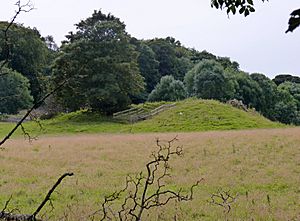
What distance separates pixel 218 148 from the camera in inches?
733

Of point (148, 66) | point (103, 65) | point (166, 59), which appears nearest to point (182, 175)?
point (103, 65)

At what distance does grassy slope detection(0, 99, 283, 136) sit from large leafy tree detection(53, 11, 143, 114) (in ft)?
7.26

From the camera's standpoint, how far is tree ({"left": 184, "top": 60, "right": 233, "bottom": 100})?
204 feet

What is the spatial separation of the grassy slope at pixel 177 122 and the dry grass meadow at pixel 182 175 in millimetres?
17843

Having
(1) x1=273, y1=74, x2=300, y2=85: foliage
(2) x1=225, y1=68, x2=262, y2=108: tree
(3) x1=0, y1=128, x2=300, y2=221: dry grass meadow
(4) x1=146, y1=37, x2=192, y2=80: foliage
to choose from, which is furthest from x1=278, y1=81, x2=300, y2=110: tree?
(3) x1=0, y1=128, x2=300, y2=221: dry grass meadow

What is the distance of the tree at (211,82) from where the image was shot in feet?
204

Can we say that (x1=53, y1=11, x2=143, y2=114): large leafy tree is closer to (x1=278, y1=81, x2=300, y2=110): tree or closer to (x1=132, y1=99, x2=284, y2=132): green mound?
(x1=132, y1=99, x2=284, y2=132): green mound

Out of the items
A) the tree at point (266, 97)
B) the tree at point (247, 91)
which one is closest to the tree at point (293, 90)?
the tree at point (266, 97)

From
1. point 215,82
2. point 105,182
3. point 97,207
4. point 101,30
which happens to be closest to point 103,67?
point 101,30

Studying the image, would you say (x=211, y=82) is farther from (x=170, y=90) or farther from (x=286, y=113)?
(x=286, y=113)

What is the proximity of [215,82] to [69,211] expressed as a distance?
5528 cm

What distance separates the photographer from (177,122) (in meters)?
42.2

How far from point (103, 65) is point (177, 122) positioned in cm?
1098

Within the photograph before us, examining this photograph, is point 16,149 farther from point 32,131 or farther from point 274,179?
point 32,131
